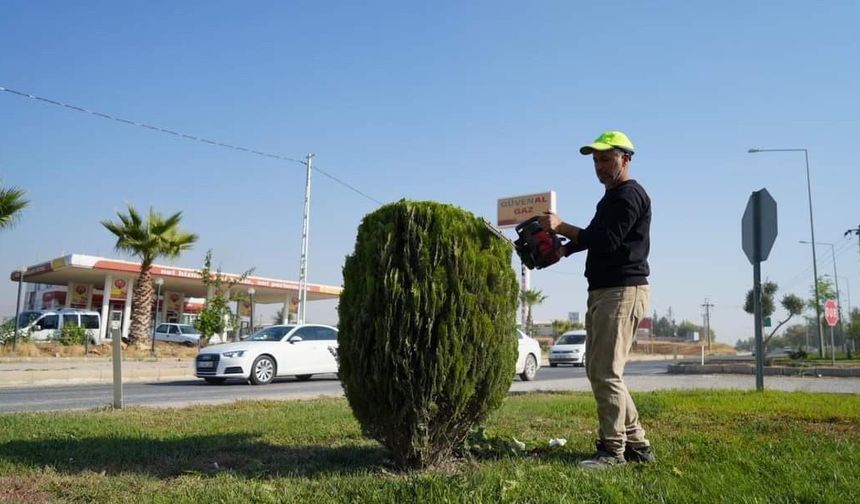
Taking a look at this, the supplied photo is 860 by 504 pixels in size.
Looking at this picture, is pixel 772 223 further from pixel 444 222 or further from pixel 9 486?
pixel 9 486

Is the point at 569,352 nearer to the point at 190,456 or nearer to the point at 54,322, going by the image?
the point at 54,322

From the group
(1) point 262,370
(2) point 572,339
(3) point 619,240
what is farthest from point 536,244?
(2) point 572,339

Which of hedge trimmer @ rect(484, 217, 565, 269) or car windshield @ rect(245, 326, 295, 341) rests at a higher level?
hedge trimmer @ rect(484, 217, 565, 269)

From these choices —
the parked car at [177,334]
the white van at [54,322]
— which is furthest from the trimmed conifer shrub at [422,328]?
the parked car at [177,334]

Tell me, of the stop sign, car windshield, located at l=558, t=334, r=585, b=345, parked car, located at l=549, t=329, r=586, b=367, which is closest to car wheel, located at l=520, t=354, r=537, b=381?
parked car, located at l=549, t=329, r=586, b=367

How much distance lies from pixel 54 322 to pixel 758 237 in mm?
29342

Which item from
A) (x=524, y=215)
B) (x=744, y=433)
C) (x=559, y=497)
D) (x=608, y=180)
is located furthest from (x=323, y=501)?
(x=524, y=215)

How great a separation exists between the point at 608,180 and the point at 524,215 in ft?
126

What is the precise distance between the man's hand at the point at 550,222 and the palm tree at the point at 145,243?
83.9 ft

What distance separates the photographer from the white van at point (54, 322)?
90.6ft

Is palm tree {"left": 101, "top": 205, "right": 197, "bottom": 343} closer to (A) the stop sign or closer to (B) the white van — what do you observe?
(B) the white van

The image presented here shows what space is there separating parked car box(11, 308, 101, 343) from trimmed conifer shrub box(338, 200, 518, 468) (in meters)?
27.0

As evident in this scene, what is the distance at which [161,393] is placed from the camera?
12.3 m

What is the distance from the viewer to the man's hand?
13.5ft
